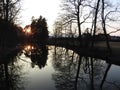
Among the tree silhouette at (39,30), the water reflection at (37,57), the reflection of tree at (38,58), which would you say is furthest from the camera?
the tree silhouette at (39,30)

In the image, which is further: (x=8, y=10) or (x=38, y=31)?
(x=38, y=31)

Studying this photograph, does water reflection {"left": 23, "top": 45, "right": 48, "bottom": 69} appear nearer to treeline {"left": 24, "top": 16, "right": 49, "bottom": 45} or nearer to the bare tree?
the bare tree

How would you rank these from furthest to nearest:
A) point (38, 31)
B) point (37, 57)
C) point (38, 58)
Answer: point (38, 31) → point (37, 57) → point (38, 58)

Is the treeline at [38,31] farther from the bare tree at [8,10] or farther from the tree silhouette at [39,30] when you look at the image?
the bare tree at [8,10]

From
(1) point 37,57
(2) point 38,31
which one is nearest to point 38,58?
(1) point 37,57

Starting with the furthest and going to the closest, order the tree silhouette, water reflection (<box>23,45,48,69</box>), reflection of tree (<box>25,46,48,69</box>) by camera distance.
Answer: the tree silhouette, water reflection (<box>23,45,48,69</box>), reflection of tree (<box>25,46,48,69</box>)

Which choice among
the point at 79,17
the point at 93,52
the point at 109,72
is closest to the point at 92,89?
the point at 109,72

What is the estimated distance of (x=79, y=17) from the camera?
201 feet

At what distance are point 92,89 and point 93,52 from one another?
32177 millimetres

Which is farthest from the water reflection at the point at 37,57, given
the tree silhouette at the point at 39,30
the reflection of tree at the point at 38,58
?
the tree silhouette at the point at 39,30

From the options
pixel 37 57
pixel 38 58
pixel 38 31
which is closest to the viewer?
pixel 38 58

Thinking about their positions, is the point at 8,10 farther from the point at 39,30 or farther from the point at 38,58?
the point at 39,30

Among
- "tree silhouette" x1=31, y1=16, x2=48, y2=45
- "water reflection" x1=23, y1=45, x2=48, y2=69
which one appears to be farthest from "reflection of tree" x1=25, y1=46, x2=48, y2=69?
"tree silhouette" x1=31, y1=16, x2=48, y2=45

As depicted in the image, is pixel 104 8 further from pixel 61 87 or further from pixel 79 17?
pixel 61 87
